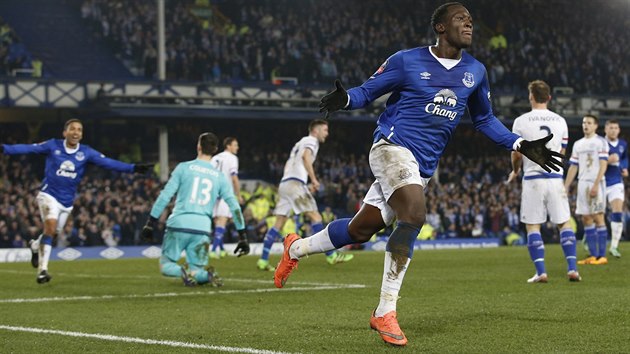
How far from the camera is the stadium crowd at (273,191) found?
27562mm

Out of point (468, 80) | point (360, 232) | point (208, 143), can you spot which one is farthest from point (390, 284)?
point (208, 143)

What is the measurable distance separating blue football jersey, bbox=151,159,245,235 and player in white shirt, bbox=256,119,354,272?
13.7 ft

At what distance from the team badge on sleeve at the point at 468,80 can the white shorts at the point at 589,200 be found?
10087 millimetres

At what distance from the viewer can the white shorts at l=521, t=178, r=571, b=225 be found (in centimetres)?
1269

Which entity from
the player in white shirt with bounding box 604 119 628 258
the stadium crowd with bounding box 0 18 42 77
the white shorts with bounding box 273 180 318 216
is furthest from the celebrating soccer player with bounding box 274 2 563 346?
the stadium crowd with bounding box 0 18 42 77

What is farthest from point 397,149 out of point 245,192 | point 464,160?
point 464,160

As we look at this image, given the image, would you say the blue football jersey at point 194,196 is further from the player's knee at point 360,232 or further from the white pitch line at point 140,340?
the player's knee at point 360,232

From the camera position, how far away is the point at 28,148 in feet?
47.0

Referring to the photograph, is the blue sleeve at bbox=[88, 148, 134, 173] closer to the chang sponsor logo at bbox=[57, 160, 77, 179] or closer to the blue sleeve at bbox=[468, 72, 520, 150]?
the chang sponsor logo at bbox=[57, 160, 77, 179]

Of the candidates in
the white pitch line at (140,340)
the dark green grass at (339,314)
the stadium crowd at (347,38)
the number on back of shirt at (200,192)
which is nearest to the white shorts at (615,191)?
the dark green grass at (339,314)

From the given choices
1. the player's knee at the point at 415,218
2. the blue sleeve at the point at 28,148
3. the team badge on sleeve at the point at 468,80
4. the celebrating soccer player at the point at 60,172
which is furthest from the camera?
the celebrating soccer player at the point at 60,172

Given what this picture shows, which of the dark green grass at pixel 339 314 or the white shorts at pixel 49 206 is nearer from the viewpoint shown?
the dark green grass at pixel 339 314

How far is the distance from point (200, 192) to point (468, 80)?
19.3 ft

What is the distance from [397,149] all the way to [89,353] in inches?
102
